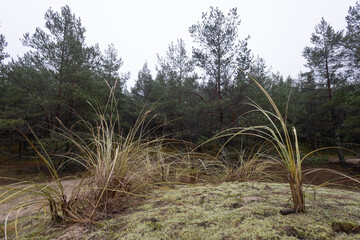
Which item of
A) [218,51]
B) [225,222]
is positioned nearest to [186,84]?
[218,51]

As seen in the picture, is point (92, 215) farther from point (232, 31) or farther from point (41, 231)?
point (232, 31)

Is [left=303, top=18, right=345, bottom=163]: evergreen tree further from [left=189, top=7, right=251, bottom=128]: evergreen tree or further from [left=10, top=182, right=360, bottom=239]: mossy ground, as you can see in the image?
[left=10, top=182, right=360, bottom=239]: mossy ground

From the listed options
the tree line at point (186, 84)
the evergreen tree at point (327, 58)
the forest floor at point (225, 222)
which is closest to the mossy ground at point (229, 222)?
the forest floor at point (225, 222)

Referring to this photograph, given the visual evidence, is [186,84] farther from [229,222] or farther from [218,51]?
[229,222]

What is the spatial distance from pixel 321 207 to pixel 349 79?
14007 millimetres

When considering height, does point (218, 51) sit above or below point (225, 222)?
above

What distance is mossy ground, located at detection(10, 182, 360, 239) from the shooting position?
625 mm

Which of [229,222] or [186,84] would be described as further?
[186,84]

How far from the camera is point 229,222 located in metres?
0.73

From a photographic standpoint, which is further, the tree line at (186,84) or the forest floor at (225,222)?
the tree line at (186,84)

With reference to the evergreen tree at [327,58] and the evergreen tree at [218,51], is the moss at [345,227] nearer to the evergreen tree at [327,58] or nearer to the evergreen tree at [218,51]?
the evergreen tree at [218,51]

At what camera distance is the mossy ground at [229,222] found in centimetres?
62

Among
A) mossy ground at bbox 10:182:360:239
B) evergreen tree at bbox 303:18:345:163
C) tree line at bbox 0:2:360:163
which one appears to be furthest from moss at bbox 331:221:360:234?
evergreen tree at bbox 303:18:345:163

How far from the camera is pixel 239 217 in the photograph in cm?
76
